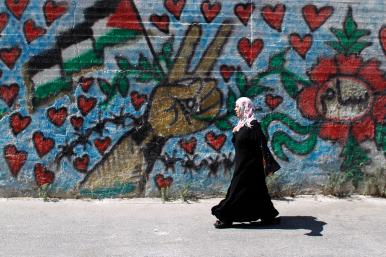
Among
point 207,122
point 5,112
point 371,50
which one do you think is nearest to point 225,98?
point 207,122

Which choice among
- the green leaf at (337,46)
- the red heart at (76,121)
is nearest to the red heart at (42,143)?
the red heart at (76,121)

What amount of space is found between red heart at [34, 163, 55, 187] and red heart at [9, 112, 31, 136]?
1.51 ft

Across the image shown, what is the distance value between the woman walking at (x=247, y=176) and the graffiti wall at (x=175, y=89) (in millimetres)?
1141

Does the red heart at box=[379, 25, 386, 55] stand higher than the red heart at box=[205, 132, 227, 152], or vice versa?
the red heart at box=[379, 25, 386, 55]

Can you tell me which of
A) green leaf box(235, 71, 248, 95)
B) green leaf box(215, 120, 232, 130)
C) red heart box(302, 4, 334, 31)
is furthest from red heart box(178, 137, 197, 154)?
red heart box(302, 4, 334, 31)

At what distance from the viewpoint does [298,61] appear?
747cm

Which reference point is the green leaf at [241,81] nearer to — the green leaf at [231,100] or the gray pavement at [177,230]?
the green leaf at [231,100]

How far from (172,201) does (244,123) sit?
158 cm

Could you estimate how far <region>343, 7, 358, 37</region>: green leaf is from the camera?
7.50 m

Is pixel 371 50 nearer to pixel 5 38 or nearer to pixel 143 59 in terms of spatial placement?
pixel 143 59

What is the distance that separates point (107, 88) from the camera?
23.7ft

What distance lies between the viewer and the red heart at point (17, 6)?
7.10 metres

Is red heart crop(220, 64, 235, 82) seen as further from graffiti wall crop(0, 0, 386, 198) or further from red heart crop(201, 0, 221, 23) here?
red heart crop(201, 0, 221, 23)

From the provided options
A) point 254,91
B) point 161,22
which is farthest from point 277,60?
point 161,22
